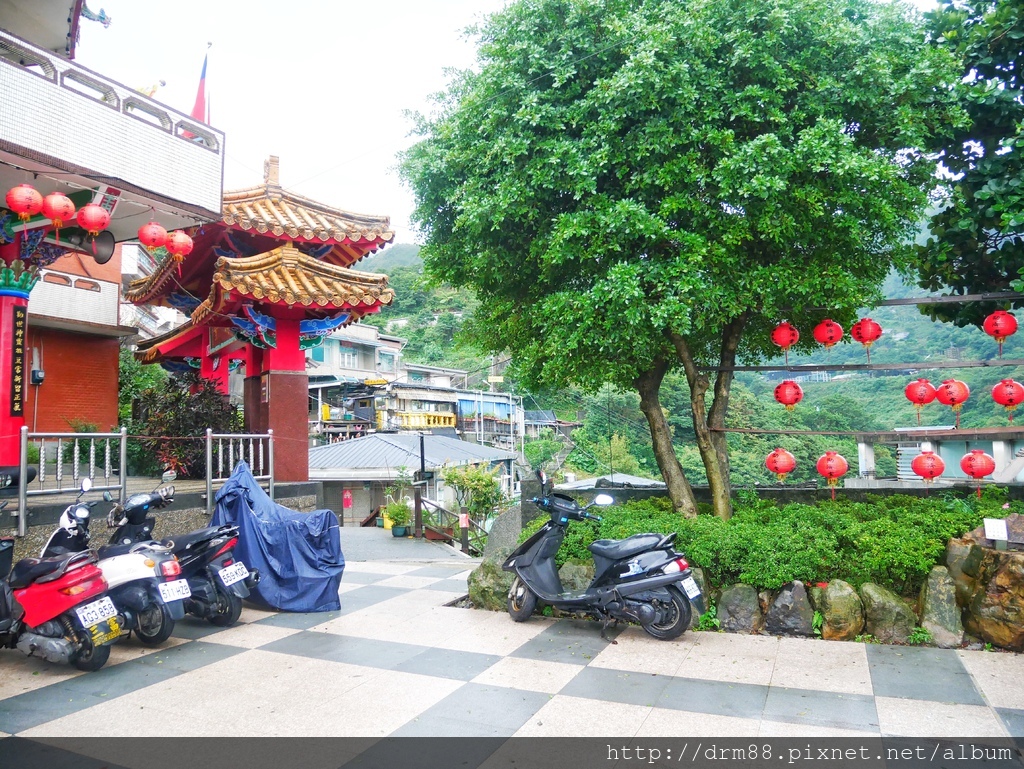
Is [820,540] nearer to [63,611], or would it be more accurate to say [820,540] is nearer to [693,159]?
[693,159]

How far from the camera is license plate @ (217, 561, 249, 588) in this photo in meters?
6.54

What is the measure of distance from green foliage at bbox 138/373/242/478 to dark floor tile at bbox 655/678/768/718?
6.88 metres

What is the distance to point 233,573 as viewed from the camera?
660 centimetres

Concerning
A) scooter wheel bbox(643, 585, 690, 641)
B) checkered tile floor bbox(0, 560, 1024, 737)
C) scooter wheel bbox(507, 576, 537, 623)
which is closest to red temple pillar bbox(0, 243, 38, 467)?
checkered tile floor bbox(0, 560, 1024, 737)

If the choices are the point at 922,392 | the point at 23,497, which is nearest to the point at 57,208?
the point at 23,497

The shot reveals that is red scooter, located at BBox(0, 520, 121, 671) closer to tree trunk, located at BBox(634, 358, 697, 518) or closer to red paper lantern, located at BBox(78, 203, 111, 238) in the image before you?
red paper lantern, located at BBox(78, 203, 111, 238)

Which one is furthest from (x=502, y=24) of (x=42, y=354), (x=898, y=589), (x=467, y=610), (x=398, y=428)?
(x=398, y=428)

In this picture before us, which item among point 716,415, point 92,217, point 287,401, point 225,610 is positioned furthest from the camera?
point 287,401

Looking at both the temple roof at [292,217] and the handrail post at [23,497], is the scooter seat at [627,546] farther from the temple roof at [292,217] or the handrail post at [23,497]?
the temple roof at [292,217]

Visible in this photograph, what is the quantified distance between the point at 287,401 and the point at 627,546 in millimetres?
5397

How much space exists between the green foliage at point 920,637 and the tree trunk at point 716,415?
7.77 ft

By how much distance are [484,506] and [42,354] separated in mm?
9434

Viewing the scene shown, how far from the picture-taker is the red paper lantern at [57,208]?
6.99 m

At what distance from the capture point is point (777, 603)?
6258 mm
